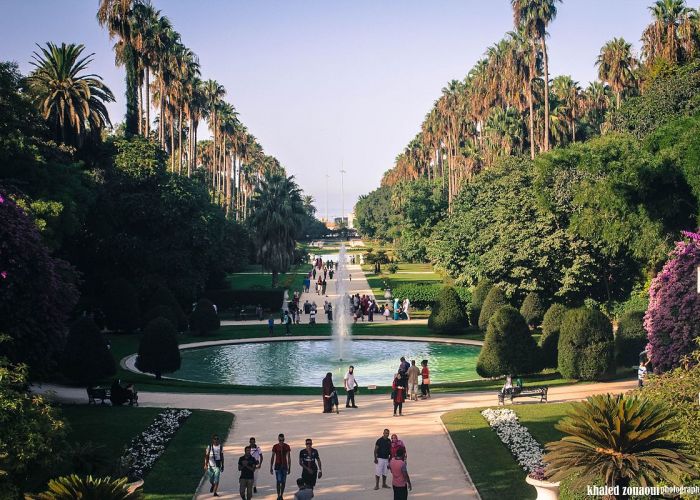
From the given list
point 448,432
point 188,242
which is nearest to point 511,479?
point 448,432

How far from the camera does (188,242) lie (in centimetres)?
5259

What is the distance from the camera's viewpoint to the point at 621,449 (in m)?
13.3

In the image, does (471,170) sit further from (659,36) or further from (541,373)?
(541,373)

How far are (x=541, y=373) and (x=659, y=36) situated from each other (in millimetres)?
32341

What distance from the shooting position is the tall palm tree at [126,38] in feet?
203

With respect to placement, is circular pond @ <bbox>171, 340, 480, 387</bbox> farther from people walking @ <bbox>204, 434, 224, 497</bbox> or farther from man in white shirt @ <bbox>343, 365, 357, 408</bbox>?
people walking @ <bbox>204, 434, 224, 497</bbox>

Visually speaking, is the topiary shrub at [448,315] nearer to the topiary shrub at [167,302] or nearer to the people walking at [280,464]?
the topiary shrub at [167,302]

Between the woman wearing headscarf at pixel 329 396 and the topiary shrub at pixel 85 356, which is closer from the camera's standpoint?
the woman wearing headscarf at pixel 329 396

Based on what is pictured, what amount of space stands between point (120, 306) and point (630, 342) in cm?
2784

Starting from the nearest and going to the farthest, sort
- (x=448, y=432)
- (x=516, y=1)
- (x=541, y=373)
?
(x=448, y=432) < (x=541, y=373) < (x=516, y=1)

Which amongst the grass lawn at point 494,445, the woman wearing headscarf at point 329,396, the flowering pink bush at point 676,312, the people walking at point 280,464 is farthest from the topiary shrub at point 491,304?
the people walking at point 280,464

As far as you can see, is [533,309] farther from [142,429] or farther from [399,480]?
[399,480]

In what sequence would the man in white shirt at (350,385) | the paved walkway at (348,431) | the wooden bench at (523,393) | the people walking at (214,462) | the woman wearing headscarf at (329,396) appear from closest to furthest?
1. the people walking at (214,462)
2. the paved walkway at (348,431)
3. the woman wearing headscarf at (329,396)
4. the man in white shirt at (350,385)
5. the wooden bench at (523,393)

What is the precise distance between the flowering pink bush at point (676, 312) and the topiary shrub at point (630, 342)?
12.1 ft
